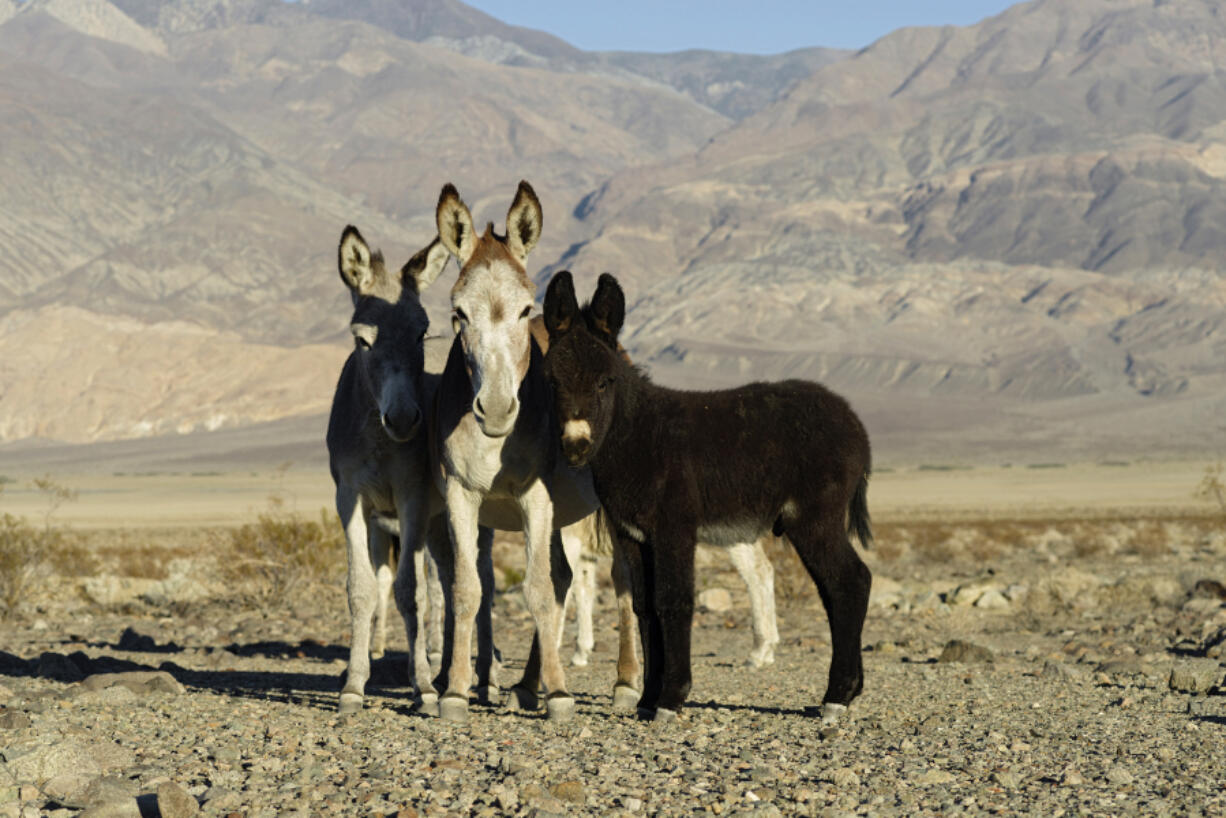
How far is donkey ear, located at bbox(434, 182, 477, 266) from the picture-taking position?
29.3ft

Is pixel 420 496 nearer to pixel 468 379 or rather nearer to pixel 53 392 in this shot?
pixel 468 379

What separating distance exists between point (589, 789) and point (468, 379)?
3078mm

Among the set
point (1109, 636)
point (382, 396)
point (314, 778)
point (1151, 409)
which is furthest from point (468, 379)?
point (1151, 409)

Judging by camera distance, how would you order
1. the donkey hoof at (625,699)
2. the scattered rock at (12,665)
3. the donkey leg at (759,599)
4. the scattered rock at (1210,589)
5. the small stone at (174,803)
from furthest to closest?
the scattered rock at (1210,589) < the donkey leg at (759,599) < the scattered rock at (12,665) < the donkey hoof at (625,699) < the small stone at (174,803)

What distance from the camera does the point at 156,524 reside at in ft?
200

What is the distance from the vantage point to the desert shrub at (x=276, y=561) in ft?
68.5

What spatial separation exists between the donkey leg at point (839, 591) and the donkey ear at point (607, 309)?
1.81 meters

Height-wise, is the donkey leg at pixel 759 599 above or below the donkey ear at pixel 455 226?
below

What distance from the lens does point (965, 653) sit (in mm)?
13305

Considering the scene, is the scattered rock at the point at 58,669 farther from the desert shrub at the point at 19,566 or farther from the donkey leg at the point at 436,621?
the desert shrub at the point at 19,566

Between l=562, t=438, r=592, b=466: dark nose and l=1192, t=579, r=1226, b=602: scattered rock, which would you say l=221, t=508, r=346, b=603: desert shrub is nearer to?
l=562, t=438, r=592, b=466: dark nose

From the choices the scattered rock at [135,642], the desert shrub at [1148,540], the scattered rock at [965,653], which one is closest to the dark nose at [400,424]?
the scattered rock at [965,653]

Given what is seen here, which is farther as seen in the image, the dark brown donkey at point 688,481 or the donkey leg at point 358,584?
the donkey leg at point 358,584

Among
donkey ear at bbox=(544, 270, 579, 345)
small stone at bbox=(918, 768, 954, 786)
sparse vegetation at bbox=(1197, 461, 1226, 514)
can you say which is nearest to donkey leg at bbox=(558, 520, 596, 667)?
donkey ear at bbox=(544, 270, 579, 345)
